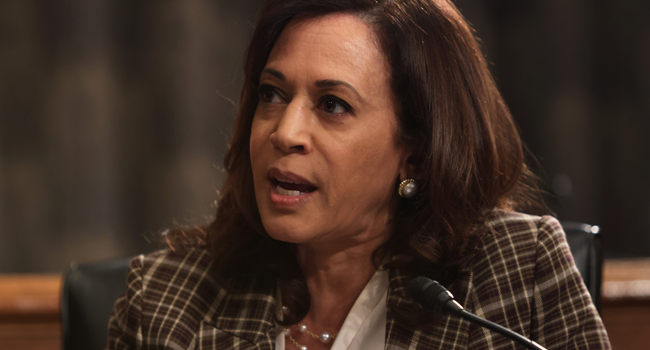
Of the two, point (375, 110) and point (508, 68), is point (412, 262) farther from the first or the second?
point (508, 68)

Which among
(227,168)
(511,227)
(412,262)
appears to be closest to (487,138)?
(511,227)

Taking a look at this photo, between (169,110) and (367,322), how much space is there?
2.07 metres

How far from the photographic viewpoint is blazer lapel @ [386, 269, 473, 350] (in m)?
1.12

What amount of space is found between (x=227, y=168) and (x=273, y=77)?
1.06 ft

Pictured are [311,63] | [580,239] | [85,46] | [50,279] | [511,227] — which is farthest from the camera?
[85,46]

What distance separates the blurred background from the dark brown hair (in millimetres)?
1695

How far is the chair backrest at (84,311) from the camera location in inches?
53.4

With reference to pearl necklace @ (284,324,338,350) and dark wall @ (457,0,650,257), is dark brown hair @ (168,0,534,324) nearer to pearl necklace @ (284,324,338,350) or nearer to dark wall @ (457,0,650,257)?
pearl necklace @ (284,324,338,350)

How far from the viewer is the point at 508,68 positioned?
3002 millimetres

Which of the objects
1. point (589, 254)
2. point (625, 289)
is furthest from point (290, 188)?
point (625, 289)

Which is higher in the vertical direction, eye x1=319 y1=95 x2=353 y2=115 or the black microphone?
eye x1=319 y1=95 x2=353 y2=115

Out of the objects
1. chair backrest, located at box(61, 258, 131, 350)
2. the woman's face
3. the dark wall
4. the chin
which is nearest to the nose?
the woman's face

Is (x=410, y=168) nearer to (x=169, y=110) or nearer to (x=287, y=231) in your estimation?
(x=287, y=231)

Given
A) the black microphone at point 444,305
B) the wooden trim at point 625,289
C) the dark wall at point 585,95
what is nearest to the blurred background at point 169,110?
the dark wall at point 585,95
